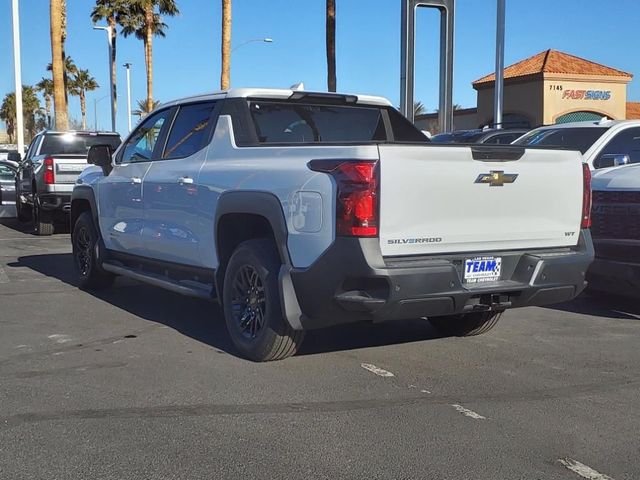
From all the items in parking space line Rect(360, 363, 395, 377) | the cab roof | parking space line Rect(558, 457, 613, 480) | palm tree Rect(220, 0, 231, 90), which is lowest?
parking space line Rect(558, 457, 613, 480)

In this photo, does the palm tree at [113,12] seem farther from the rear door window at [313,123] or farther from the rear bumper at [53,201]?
the rear door window at [313,123]

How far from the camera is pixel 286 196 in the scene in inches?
191

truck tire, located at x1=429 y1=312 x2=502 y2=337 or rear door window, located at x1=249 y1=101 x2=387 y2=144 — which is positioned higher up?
rear door window, located at x1=249 y1=101 x2=387 y2=144

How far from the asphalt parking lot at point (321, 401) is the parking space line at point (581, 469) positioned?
12 mm

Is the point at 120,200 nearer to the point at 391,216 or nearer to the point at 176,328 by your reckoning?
the point at 176,328

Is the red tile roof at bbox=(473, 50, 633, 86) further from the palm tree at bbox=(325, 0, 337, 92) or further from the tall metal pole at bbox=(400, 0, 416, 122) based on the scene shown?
the tall metal pole at bbox=(400, 0, 416, 122)

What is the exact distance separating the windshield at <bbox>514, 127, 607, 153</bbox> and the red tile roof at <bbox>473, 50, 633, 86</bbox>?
25983mm

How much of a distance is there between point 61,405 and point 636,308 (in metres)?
5.70

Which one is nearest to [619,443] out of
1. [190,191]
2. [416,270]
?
[416,270]

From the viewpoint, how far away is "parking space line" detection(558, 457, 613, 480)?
138 inches

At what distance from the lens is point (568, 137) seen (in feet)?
28.0

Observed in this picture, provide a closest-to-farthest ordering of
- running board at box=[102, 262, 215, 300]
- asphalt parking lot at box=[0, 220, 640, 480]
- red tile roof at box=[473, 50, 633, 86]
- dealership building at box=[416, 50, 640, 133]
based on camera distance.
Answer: asphalt parking lot at box=[0, 220, 640, 480] → running board at box=[102, 262, 215, 300] → dealership building at box=[416, 50, 640, 133] → red tile roof at box=[473, 50, 633, 86]

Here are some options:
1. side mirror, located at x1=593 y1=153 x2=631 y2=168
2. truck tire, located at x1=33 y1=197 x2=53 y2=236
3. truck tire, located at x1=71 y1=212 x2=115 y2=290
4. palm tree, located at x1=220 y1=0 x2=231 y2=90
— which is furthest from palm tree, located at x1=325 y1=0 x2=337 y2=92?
side mirror, located at x1=593 y1=153 x2=631 y2=168

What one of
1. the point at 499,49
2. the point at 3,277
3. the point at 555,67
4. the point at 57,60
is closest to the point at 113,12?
the point at 57,60
